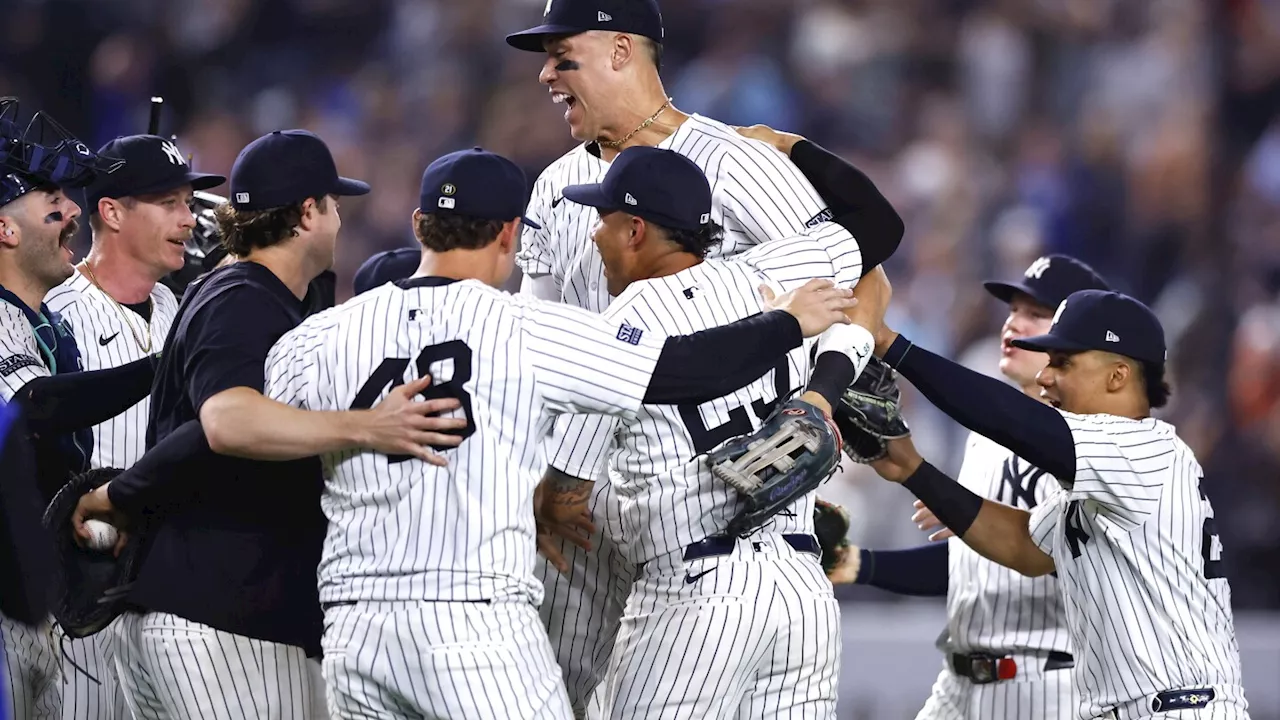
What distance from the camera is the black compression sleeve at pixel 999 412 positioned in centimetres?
414

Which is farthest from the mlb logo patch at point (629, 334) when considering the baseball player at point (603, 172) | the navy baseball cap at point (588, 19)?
the navy baseball cap at point (588, 19)

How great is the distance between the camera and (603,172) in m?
4.44

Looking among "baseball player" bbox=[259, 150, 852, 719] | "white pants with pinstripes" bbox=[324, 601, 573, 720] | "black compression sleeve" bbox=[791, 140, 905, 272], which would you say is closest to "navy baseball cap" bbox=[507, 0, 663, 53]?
"black compression sleeve" bbox=[791, 140, 905, 272]

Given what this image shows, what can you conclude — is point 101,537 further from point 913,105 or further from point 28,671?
point 913,105

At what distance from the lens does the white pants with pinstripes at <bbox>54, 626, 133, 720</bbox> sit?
4.61m

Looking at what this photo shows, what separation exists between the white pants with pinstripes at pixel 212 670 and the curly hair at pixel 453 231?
1.03 metres

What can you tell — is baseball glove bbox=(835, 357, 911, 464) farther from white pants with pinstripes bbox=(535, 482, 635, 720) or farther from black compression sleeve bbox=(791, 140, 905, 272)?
white pants with pinstripes bbox=(535, 482, 635, 720)

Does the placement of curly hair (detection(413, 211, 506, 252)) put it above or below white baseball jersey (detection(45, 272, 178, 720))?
above

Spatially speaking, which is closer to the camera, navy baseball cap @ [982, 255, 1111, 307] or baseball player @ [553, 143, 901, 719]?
baseball player @ [553, 143, 901, 719]

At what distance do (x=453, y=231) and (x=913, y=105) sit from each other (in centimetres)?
710

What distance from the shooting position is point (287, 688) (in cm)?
373

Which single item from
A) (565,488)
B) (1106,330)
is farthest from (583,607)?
(1106,330)

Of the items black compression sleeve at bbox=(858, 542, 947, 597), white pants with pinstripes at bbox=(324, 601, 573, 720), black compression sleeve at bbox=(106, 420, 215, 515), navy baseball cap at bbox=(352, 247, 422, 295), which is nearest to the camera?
white pants with pinstripes at bbox=(324, 601, 573, 720)

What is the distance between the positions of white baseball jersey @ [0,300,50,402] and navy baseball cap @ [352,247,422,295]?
3.81ft
